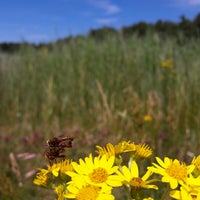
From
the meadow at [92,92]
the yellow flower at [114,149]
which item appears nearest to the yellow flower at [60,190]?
the yellow flower at [114,149]

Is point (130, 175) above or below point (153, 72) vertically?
below

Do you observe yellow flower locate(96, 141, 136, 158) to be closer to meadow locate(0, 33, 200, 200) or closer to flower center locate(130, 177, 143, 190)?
flower center locate(130, 177, 143, 190)

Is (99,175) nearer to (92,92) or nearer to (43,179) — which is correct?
(43,179)

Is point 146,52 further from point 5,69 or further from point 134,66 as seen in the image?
point 5,69

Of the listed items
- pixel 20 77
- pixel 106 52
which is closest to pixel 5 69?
pixel 20 77

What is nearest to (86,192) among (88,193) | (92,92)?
(88,193)

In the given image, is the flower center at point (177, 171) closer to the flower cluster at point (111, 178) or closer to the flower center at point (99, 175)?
the flower cluster at point (111, 178)
